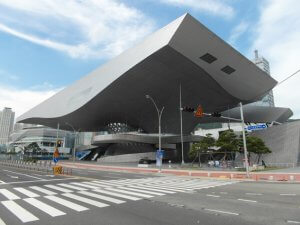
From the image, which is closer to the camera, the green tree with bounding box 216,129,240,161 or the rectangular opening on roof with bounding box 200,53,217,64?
the rectangular opening on roof with bounding box 200,53,217,64

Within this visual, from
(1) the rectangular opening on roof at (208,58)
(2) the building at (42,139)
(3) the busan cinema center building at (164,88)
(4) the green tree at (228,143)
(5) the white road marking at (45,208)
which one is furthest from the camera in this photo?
(2) the building at (42,139)

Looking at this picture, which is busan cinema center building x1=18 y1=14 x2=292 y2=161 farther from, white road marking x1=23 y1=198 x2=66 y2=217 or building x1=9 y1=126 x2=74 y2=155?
building x1=9 y1=126 x2=74 y2=155

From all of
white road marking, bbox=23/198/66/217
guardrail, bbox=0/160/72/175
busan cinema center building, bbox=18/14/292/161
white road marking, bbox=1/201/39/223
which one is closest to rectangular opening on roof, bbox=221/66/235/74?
busan cinema center building, bbox=18/14/292/161

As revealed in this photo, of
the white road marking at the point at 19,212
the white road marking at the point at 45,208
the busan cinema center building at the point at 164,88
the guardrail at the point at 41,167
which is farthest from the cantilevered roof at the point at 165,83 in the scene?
the white road marking at the point at 19,212

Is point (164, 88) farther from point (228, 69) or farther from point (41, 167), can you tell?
Result: point (41, 167)

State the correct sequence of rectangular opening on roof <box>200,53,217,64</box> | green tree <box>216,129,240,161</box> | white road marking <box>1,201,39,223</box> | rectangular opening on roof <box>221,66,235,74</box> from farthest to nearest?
rectangular opening on roof <box>221,66,235,74</box>, green tree <box>216,129,240,161</box>, rectangular opening on roof <box>200,53,217,64</box>, white road marking <box>1,201,39,223</box>

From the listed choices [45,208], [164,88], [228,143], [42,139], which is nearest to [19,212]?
[45,208]

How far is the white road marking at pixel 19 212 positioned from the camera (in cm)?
730

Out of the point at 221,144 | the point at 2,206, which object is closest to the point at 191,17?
the point at 221,144

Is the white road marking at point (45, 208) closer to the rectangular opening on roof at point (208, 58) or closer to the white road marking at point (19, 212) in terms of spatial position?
the white road marking at point (19, 212)

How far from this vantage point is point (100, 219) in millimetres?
7180

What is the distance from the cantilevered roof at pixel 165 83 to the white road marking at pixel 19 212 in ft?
103

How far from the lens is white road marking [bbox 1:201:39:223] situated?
730 centimetres

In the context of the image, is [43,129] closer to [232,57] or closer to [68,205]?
[232,57]
